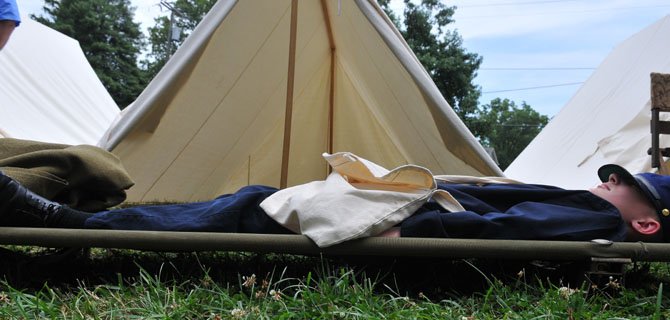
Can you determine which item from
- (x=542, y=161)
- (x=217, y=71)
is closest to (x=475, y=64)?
(x=542, y=161)

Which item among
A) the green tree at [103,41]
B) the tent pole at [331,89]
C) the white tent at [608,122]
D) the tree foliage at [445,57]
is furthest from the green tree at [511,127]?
the tent pole at [331,89]

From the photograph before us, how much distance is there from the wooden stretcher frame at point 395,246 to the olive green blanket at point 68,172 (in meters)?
Answer: 0.38

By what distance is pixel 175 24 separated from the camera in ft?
101

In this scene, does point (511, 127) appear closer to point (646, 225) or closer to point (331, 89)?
point (331, 89)

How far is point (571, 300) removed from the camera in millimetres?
1189

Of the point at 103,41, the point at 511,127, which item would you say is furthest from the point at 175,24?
the point at 511,127

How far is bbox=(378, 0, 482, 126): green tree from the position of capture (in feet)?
62.1

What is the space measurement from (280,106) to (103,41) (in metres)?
24.4

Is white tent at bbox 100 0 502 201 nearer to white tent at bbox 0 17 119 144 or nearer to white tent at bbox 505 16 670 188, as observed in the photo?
white tent at bbox 505 16 670 188

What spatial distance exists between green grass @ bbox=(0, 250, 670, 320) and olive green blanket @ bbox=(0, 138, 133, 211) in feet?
0.68

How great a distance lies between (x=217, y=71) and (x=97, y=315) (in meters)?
2.56

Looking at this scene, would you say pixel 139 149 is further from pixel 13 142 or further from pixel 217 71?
pixel 13 142

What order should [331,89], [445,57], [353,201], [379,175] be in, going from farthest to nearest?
[445,57] → [331,89] → [379,175] → [353,201]

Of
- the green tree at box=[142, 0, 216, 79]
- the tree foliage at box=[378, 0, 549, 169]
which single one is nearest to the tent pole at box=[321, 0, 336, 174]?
the tree foliage at box=[378, 0, 549, 169]
